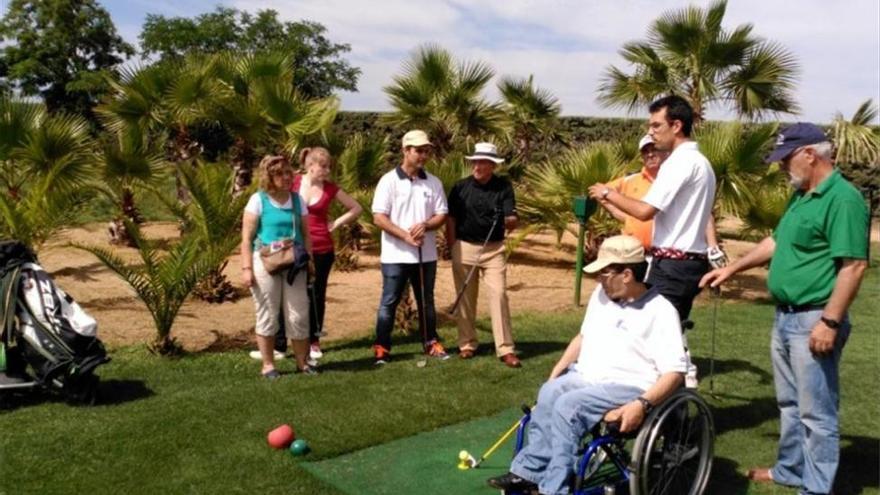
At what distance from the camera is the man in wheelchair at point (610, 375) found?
3420mm

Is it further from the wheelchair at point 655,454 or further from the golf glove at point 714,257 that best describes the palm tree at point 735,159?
the wheelchair at point 655,454

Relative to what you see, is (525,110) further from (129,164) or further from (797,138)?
(797,138)

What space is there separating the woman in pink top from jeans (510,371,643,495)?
9.50 feet

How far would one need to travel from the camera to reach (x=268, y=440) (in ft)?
14.8

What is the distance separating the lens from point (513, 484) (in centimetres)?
355

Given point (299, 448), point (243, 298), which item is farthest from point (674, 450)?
point (243, 298)

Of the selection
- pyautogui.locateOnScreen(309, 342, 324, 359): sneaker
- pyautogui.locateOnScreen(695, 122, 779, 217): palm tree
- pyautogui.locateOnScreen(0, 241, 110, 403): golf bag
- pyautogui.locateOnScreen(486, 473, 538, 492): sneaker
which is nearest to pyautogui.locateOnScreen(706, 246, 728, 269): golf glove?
pyautogui.locateOnScreen(486, 473, 538, 492): sneaker

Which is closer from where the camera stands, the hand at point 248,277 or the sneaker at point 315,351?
the hand at point 248,277

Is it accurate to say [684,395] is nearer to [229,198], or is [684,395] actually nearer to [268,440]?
[268,440]

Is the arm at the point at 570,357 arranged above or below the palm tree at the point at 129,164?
below

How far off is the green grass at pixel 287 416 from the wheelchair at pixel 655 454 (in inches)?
13.9

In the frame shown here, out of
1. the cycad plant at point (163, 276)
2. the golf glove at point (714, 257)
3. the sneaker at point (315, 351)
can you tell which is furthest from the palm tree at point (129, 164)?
the golf glove at point (714, 257)

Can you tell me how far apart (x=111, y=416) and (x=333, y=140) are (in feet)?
20.1

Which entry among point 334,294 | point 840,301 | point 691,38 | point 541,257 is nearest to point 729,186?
point 691,38
